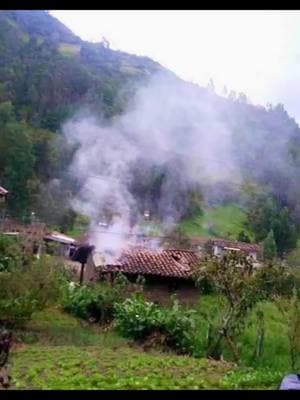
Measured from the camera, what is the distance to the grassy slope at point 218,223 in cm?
407

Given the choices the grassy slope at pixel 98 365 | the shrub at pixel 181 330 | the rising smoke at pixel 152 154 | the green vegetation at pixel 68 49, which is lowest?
the grassy slope at pixel 98 365

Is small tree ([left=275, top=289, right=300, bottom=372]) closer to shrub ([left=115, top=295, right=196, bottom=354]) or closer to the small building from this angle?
shrub ([left=115, top=295, right=196, bottom=354])

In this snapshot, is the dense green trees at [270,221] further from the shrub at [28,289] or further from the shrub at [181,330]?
the shrub at [28,289]

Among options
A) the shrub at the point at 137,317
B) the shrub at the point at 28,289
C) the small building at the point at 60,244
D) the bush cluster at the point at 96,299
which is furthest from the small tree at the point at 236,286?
the shrub at the point at 28,289

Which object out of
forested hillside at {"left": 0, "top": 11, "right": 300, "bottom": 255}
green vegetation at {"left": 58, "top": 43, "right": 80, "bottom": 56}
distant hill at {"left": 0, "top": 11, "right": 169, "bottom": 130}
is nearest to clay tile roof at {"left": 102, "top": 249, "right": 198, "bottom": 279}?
forested hillside at {"left": 0, "top": 11, "right": 300, "bottom": 255}

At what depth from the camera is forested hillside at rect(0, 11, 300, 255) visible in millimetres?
3820

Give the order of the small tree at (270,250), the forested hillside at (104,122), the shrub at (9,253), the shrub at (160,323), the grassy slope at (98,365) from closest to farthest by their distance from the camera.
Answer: the grassy slope at (98,365), the forested hillside at (104,122), the shrub at (9,253), the shrub at (160,323), the small tree at (270,250)

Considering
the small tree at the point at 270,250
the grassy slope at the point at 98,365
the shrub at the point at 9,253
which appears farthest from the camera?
the small tree at the point at 270,250

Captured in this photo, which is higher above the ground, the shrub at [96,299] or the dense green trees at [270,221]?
the dense green trees at [270,221]

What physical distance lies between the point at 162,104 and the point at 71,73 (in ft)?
2.38

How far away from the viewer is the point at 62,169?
A: 3963 mm

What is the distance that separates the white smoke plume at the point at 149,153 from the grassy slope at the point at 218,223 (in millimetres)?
142
